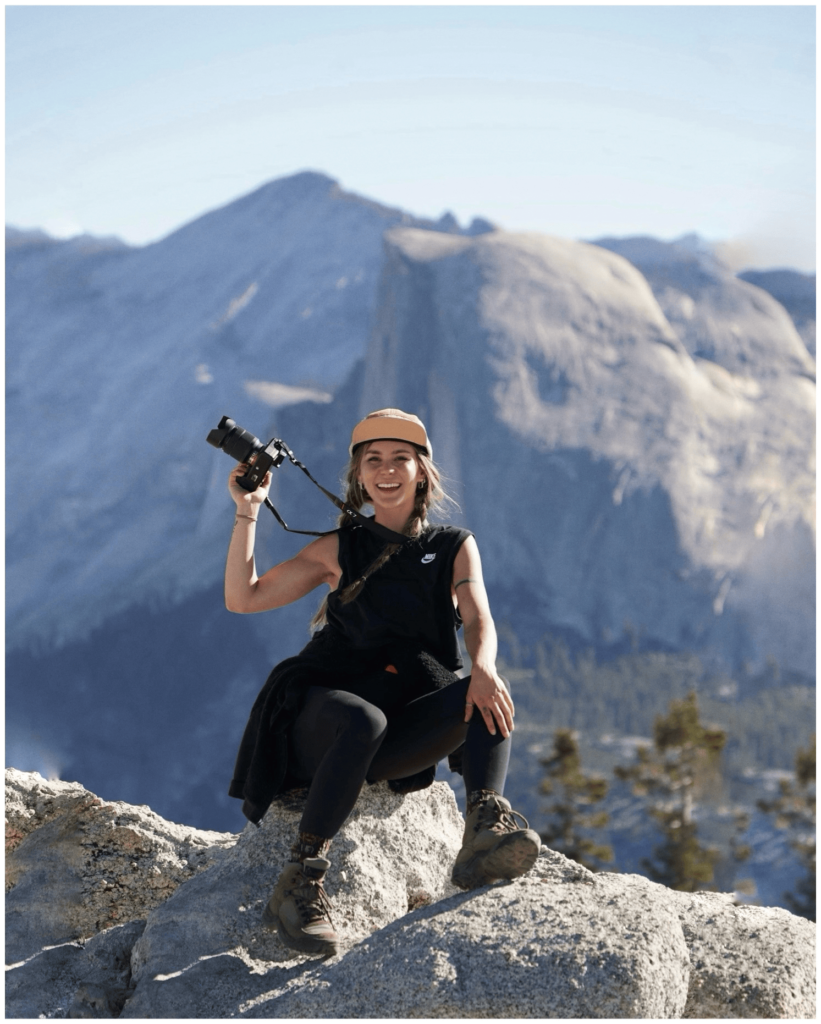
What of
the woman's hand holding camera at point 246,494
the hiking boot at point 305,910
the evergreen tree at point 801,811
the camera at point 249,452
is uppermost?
the evergreen tree at point 801,811

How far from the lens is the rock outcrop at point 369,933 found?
171 inches

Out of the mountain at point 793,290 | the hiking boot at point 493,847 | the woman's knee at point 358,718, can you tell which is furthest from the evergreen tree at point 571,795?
the mountain at point 793,290

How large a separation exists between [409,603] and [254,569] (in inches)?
29.3

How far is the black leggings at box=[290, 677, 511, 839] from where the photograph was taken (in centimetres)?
465

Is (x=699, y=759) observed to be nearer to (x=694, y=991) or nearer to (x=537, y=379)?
(x=694, y=991)

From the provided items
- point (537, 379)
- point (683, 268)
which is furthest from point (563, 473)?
point (683, 268)

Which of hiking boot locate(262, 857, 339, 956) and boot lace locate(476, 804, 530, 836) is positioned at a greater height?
boot lace locate(476, 804, 530, 836)

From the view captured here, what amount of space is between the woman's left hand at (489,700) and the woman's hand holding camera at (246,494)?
1.30 metres

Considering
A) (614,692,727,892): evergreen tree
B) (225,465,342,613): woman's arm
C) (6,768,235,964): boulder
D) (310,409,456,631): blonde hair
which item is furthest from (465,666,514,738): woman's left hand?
(614,692,727,892): evergreen tree

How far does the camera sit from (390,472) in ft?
17.7

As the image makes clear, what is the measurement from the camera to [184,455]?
176m

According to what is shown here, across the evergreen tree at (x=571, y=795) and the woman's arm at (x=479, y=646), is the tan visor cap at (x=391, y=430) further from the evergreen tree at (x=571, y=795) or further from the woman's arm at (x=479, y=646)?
the evergreen tree at (x=571, y=795)

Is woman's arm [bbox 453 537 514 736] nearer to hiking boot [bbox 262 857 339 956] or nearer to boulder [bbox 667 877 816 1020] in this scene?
hiking boot [bbox 262 857 339 956]

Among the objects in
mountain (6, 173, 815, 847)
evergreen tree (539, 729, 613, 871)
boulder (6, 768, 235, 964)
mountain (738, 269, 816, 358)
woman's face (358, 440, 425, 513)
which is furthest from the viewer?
mountain (738, 269, 816, 358)
